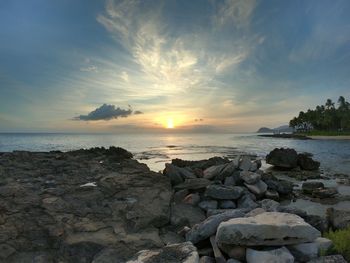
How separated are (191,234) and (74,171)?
938 centimetres

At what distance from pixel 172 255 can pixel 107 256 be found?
1.62 meters

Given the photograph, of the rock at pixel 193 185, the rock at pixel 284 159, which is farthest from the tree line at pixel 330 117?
the rock at pixel 193 185

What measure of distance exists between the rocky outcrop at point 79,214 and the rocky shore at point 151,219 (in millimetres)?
23

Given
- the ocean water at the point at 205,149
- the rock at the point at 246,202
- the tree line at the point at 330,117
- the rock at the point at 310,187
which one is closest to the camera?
the rock at the point at 246,202

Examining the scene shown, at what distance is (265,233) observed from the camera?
545 cm

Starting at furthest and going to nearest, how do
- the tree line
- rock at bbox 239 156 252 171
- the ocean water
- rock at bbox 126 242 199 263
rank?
the tree line
the ocean water
rock at bbox 239 156 252 171
rock at bbox 126 242 199 263

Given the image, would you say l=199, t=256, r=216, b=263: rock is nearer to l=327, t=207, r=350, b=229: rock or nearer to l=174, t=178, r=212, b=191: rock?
l=327, t=207, r=350, b=229: rock

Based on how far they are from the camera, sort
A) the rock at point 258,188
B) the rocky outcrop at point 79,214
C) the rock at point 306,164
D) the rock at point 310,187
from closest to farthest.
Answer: the rocky outcrop at point 79,214 < the rock at point 258,188 < the rock at point 310,187 < the rock at point 306,164

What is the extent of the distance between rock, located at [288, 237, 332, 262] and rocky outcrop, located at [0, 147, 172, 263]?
311 cm

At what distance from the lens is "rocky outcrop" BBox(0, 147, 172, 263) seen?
6.73 m

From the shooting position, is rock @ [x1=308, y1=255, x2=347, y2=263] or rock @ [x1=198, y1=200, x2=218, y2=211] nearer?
rock @ [x1=308, y1=255, x2=347, y2=263]

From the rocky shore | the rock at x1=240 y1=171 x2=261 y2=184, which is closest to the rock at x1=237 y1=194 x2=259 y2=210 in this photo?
the rocky shore

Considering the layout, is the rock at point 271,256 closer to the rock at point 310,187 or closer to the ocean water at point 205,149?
the rock at point 310,187

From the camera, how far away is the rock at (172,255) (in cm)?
536
